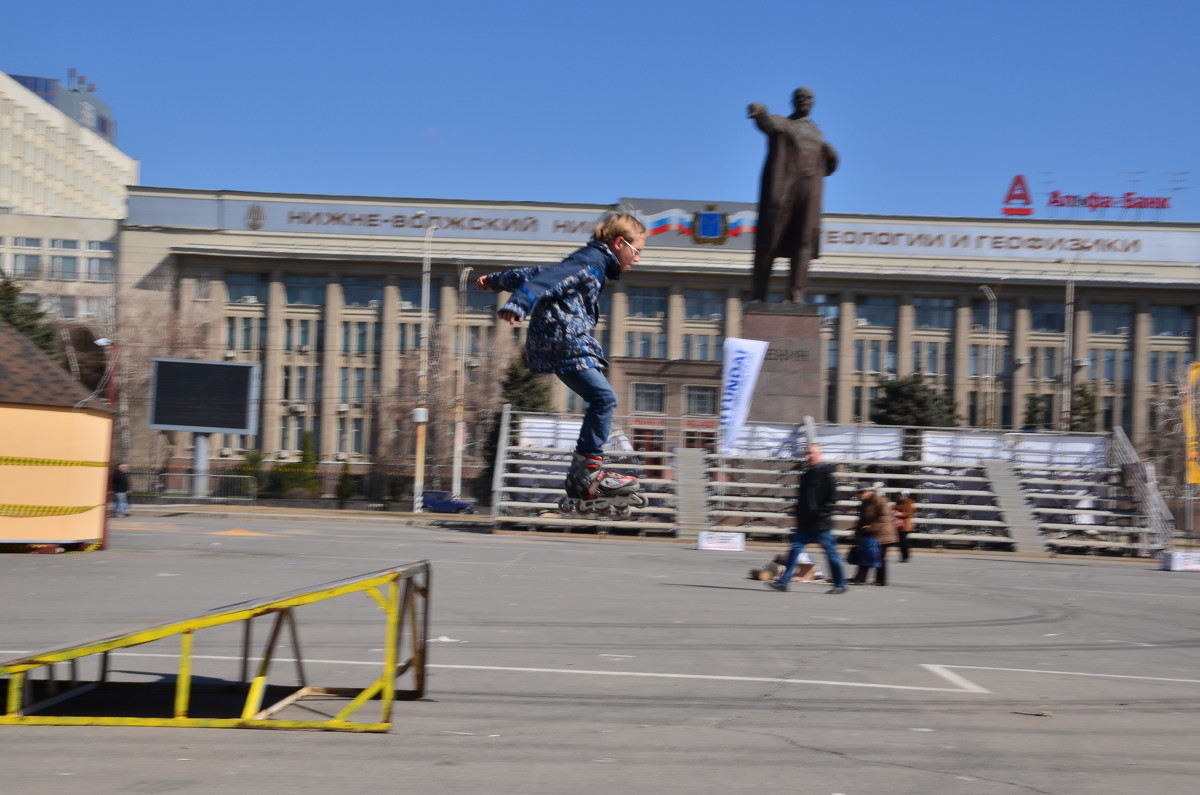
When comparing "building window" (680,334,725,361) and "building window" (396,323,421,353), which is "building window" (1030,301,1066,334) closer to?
"building window" (680,334,725,361)

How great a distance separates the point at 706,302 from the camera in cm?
7744

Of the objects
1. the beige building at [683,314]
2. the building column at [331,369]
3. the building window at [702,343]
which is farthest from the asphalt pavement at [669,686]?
the building column at [331,369]

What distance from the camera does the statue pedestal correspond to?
28078mm

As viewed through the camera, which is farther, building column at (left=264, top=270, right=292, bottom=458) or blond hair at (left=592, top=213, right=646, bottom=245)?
building column at (left=264, top=270, right=292, bottom=458)

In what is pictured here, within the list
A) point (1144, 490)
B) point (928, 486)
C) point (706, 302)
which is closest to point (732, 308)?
point (706, 302)

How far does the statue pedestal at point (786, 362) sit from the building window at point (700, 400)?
22906 millimetres

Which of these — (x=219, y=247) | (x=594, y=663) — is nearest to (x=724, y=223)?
(x=219, y=247)

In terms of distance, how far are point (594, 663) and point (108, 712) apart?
3.96 m

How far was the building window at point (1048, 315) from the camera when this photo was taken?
79500mm

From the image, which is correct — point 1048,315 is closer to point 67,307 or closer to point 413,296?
point 413,296

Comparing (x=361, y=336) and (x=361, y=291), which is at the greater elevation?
(x=361, y=291)

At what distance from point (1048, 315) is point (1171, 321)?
341 inches

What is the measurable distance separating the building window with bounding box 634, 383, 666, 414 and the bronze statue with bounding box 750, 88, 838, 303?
2804cm

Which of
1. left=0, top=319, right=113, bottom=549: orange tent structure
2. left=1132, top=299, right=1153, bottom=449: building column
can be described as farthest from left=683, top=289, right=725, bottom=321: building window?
left=0, top=319, right=113, bottom=549: orange tent structure
